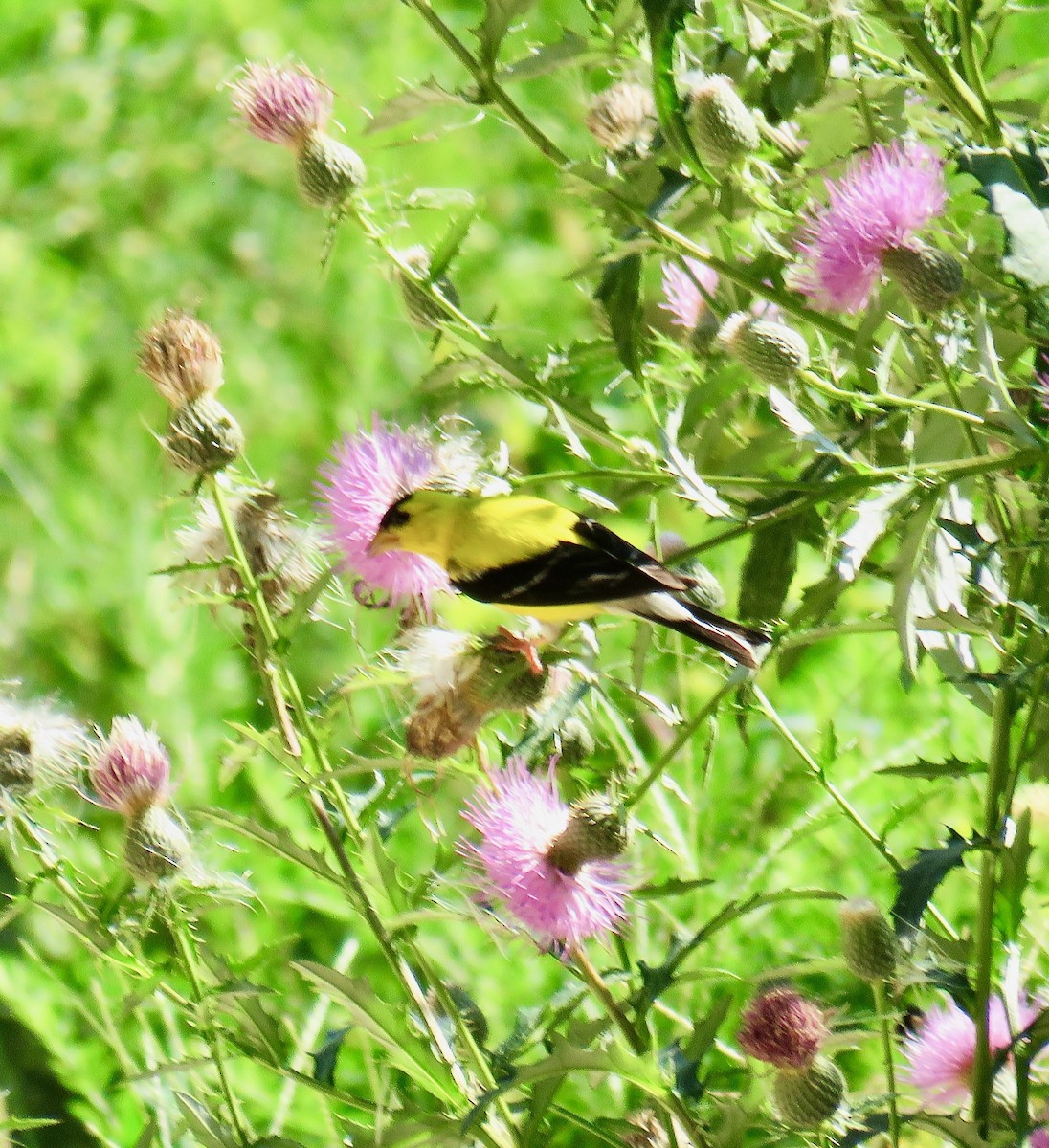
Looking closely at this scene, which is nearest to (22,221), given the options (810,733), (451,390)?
(810,733)

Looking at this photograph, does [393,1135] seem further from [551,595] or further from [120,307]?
[120,307]

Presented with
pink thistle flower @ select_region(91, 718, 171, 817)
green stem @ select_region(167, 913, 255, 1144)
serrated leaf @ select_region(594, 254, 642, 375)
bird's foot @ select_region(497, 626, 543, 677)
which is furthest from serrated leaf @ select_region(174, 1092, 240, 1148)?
serrated leaf @ select_region(594, 254, 642, 375)

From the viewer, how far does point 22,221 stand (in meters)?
2.47

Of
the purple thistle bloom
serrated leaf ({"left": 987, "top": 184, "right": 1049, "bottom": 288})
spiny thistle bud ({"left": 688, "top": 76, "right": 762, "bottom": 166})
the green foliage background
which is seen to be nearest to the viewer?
serrated leaf ({"left": 987, "top": 184, "right": 1049, "bottom": 288})

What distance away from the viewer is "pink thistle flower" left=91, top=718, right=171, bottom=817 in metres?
0.73

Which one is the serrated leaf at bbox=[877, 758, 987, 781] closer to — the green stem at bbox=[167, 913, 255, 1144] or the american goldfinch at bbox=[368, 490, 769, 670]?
the american goldfinch at bbox=[368, 490, 769, 670]

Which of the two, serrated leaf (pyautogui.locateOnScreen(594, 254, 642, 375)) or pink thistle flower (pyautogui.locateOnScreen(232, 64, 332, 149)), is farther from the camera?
pink thistle flower (pyautogui.locateOnScreen(232, 64, 332, 149))

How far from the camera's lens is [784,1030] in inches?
24.4

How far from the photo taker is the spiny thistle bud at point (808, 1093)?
0.62m

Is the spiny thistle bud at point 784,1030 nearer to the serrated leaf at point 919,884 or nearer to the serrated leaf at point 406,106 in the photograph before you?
the serrated leaf at point 919,884

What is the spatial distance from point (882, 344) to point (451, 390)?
22 centimetres

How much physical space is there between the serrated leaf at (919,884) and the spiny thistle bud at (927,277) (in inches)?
8.6

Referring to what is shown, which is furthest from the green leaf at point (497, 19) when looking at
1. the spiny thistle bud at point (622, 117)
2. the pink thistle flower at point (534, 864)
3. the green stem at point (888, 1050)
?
the green stem at point (888, 1050)

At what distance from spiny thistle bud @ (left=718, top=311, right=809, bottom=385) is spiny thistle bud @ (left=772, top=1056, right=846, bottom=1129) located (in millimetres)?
296
